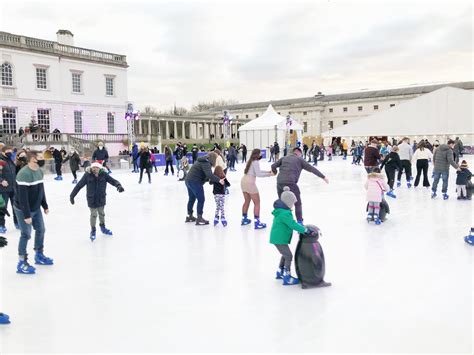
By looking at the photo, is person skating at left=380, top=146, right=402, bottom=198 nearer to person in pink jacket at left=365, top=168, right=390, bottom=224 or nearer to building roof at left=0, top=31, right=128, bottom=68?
person in pink jacket at left=365, top=168, right=390, bottom=224

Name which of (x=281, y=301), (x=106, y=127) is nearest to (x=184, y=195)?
(x=281, y=301)

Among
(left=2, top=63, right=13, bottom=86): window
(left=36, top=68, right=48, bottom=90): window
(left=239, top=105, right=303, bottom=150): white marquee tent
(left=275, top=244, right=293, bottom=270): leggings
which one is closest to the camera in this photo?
(left=275, top=244, right=293, bottom=270): leggings

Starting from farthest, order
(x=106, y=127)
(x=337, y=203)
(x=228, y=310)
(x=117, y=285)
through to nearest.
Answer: (x=106, y=127) < (x=337, y=203) < (x=117, y=285) < (x=228, y=310)

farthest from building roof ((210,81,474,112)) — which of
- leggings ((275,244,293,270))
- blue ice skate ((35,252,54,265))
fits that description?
blue ice skate ((35,252,54,265))

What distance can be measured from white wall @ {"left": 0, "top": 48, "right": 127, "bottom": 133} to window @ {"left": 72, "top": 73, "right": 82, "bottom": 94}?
0.29 meters

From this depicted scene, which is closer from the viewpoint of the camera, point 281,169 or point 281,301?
point 281,301

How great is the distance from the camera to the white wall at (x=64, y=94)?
93.8ft

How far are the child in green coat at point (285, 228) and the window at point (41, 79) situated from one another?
29.7 metres

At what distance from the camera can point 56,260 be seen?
19.2 feet

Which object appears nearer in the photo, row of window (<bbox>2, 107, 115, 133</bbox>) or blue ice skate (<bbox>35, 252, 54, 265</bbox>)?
blue ice skate (<bbox>35, 252, 54, 265</bbox>)

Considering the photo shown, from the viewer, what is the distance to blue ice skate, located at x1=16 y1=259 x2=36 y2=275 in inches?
204

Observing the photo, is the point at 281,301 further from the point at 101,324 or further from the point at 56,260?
the point at 56,260

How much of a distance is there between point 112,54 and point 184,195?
84.1 ft

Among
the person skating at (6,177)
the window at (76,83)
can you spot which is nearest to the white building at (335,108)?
the window at (76,83)
